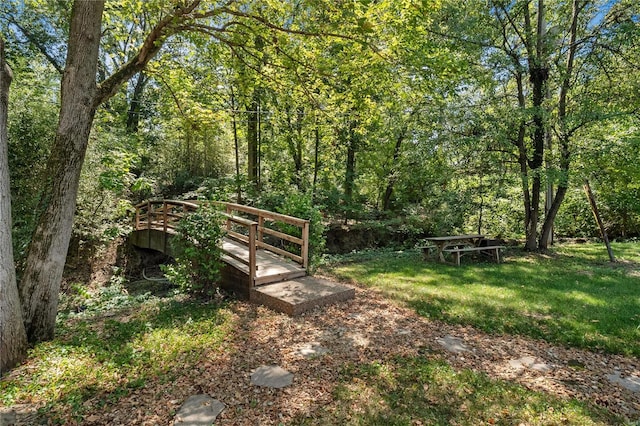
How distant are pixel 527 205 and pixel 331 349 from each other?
9366mm

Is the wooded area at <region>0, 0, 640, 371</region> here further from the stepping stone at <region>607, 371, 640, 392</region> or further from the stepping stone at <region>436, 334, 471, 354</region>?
the stepping stone at <region>607, 371, 640, 392</region>

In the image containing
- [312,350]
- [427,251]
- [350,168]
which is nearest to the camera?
[312,350]

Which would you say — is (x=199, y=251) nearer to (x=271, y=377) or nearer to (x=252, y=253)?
(x=252, y=253)

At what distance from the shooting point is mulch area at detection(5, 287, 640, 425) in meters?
2.82

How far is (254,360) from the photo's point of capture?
3607 mm

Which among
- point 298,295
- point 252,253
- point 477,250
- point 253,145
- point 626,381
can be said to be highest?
point 253,145

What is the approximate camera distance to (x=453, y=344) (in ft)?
13.5

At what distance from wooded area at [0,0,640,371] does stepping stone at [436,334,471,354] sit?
3.79m

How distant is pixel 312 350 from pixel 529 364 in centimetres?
229

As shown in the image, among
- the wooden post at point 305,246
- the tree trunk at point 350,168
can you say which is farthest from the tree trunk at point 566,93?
the tree trunk at point 350,168

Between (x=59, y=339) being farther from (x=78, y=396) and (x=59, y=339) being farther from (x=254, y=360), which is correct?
(x=254, y=360)

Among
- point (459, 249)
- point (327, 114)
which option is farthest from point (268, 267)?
point (459, 249)

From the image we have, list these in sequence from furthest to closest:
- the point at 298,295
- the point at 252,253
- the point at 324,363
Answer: the point at 252,253 → the point at 298,295 → the point at 324,363

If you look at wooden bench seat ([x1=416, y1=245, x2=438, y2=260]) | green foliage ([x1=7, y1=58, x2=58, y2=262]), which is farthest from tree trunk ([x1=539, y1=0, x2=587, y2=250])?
green foliage ([x1=7, y1=58, x2=58, y2=262])
